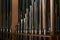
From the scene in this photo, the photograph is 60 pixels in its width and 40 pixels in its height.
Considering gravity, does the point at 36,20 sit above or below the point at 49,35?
above

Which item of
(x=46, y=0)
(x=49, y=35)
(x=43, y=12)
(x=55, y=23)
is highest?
(x=46, y=0)

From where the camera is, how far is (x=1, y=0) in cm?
165

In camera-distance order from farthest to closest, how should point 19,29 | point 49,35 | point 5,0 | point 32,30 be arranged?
point 5,0, point 19,29, point 32,30, point 49,35

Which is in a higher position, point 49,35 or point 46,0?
point 46,0

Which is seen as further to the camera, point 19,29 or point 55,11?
point 19,29

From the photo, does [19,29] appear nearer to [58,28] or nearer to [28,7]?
[28,7]

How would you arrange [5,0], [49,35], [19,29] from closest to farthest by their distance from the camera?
[49,35] → [19,29] → [5,0]

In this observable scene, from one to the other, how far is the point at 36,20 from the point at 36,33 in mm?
124

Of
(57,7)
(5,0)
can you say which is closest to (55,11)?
(57,7)

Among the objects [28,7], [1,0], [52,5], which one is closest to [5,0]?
[1,0]

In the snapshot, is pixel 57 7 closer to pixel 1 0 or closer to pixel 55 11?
pixel 55 11

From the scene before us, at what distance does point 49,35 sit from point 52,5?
0.27m

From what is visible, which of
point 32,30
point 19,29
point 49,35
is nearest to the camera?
point 49,35

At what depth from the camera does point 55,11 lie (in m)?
1.25
